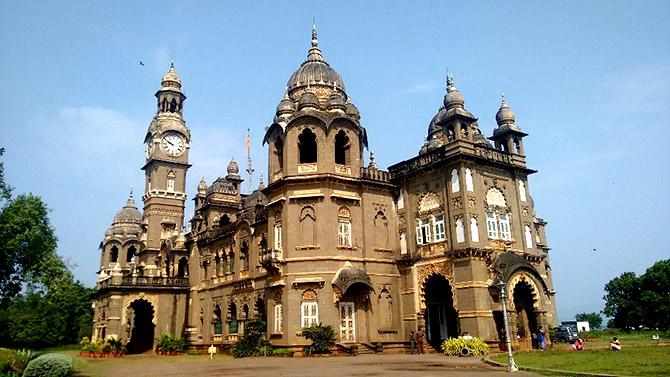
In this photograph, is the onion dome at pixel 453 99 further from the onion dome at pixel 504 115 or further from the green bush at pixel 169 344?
the green bush at pixel 169 344

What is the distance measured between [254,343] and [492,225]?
44.7 ft

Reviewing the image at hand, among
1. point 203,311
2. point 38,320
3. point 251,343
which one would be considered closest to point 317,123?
point 251,343

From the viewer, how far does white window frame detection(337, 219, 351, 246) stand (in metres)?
28.3

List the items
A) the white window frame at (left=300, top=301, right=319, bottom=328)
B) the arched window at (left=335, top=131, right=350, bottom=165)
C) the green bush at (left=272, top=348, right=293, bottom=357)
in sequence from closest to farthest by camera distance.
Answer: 1. the green bush at (left=272, top=348, right=293, bottom=357)
2. the white window frame at (left=300, top=301, right=319, bottom=328)
3. the arched window at (left=335, top=131, right=350, bottom=165)

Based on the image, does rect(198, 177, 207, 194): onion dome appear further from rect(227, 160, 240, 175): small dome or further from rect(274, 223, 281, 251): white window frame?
rect(274, 223, 281, 251): white window frame

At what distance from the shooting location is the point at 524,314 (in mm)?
27719

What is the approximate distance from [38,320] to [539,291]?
2006 inches

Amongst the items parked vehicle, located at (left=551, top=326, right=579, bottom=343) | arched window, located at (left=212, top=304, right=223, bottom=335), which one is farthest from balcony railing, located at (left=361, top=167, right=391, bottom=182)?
parked vehicle, located at (left=551, top=326, right=579, bottom=343)

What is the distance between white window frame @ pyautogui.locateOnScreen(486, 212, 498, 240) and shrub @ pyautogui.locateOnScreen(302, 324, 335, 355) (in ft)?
30.3

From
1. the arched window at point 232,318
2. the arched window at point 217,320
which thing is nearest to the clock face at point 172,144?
the arched window at point 217,320

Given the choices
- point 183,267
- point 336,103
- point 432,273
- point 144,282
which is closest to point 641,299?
point 432,273

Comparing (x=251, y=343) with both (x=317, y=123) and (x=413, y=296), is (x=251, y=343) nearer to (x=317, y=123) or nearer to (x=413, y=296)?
(x=413, y=296)

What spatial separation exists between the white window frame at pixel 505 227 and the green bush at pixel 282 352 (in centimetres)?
1208

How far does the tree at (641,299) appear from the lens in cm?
5097
